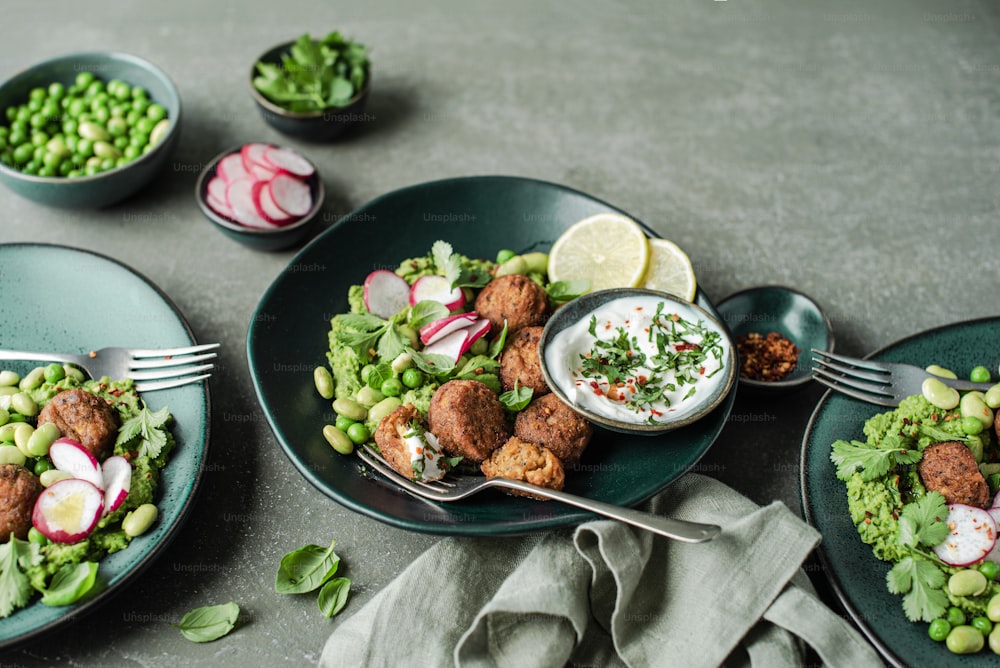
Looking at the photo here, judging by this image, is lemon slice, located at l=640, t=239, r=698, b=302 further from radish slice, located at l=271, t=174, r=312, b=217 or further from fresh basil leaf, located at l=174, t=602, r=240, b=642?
fresh basil leaf, located at l=174, t=602, r=240, b=642

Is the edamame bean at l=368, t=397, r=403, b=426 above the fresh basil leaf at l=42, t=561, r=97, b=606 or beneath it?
above

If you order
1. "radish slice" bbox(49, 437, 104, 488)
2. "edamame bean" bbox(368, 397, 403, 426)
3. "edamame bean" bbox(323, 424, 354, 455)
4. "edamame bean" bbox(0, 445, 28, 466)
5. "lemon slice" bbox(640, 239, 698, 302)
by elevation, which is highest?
"lemon slice" bbox(640, 239, 698, 302)

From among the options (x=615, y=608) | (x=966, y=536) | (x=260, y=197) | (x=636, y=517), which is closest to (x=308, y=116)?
(x=260, y=197)

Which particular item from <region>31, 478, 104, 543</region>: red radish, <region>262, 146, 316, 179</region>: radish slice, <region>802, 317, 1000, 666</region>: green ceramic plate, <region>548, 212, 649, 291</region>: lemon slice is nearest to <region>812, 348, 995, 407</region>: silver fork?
<region>802, 317, 1000, 666</region>: green ceramic plate

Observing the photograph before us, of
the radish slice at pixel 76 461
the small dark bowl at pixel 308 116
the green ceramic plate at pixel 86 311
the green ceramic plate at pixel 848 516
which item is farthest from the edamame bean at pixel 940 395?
the small dark bowl at pixel 308 116

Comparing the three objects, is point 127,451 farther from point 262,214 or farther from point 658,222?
point 658,222

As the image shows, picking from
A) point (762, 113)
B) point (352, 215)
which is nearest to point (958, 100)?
point (762, 113)

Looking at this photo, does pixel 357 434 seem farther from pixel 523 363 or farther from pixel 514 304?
pixel 514 304
